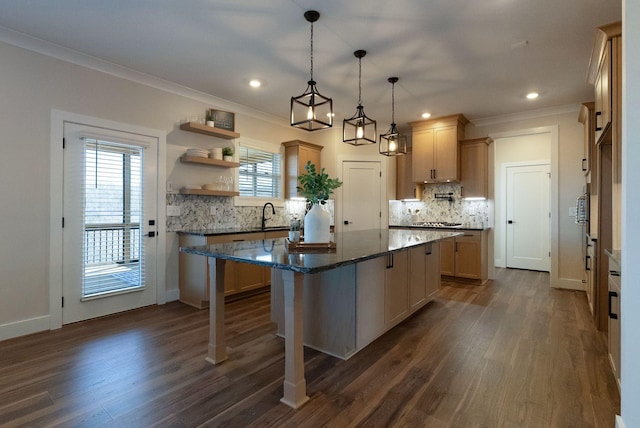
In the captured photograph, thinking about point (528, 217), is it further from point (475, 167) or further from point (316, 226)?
point (316, 226)

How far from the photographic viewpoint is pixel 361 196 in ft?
19.1

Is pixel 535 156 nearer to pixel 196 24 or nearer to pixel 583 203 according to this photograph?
pixel 583 203

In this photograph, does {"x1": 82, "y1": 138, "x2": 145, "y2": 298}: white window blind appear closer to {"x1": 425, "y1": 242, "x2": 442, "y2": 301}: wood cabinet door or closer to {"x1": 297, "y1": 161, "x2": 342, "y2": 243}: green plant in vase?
{"x1": 297, "y1": 161, "x2": 342, "y2": 243}: green plant in vase

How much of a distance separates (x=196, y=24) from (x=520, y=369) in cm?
366

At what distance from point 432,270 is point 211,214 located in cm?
299

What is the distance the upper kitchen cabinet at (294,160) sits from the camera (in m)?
5.29

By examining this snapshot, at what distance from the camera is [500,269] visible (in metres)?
6.23

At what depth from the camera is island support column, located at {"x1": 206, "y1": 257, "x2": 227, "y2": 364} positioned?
2314 millimetres

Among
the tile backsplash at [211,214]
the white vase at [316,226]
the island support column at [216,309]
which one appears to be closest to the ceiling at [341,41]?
the tile backsplash at [211,214]

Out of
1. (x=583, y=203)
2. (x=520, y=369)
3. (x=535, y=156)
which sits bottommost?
(x=520, y=369)

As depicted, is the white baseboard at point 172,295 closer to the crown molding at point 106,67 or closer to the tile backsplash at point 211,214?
the tile backsplash at point 211,214

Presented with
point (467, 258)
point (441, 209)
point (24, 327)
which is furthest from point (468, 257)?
point (24, 327)

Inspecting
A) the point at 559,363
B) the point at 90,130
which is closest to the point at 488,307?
the point at 559,363

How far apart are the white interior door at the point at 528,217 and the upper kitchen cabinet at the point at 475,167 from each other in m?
1.59
